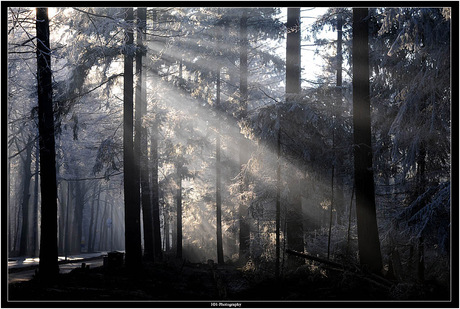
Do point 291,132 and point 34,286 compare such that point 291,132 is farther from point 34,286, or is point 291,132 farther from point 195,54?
point 195,54

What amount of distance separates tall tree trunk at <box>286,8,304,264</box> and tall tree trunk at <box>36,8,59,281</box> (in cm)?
550

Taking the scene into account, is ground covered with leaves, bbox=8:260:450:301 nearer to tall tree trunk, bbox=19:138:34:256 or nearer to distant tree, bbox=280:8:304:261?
distant tree, bbox=280:8:304:261

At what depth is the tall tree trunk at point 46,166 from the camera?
31.8ft

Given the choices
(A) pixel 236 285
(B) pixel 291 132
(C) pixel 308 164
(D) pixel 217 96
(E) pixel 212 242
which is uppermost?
(D) pixel 217 96

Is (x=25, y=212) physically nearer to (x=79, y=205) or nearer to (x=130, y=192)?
(x=79, y=205)

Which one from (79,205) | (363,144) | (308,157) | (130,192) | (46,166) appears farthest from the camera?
(79,205)

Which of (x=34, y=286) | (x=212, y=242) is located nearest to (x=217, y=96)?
(x=34, y=286)

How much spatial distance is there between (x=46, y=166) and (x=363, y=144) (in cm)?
707

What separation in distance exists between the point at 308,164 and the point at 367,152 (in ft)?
6.39

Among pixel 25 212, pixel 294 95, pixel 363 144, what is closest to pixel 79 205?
pixel 25 212

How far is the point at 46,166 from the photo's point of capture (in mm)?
10039

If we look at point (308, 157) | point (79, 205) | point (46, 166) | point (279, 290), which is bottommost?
point (79, 205)

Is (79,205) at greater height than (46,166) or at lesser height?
lesser

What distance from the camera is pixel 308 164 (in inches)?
418
